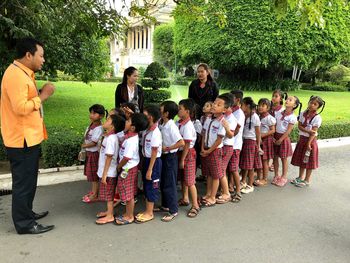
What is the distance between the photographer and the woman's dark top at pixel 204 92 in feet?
16.8

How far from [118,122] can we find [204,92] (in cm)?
176

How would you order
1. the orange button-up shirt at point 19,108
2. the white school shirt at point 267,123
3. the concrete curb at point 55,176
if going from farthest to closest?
the white school shirt at point 267,123
the concrete curb at point 55,176
the orange button-up shirt at point 19,108

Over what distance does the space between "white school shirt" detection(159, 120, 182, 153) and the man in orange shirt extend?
52.1 inches

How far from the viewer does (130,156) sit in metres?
3.71

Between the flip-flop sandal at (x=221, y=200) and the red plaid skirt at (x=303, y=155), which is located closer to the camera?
the flip-flop sandal at (x=221, y=200)

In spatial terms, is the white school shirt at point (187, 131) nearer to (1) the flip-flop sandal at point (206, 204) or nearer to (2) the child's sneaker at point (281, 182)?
(1) the flip-flop sandal at point (206, 204)

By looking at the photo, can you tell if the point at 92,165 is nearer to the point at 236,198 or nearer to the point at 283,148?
the point at 236,198

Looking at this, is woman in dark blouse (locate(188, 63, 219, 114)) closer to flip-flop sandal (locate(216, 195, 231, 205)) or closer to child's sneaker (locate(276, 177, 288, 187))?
flip-flop sandal (locate(216, 195, 231, 205))

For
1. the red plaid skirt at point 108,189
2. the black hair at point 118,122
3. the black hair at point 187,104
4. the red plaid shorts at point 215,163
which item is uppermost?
the black hair at point 187,104

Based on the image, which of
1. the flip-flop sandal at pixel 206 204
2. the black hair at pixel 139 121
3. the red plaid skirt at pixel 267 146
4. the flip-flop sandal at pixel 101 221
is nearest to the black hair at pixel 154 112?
the black hair at pixel 139 121

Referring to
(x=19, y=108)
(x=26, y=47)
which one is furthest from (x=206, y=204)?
(x=26, y=47)

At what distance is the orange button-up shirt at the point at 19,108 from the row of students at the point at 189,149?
0.79 m

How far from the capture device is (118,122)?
3.83 metres

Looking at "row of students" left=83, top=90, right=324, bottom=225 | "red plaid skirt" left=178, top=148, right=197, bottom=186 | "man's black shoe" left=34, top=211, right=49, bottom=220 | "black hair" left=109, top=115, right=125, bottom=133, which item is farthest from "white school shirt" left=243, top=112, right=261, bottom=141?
"man's black shoe" left=34, top=211, right=49, bottom=220
